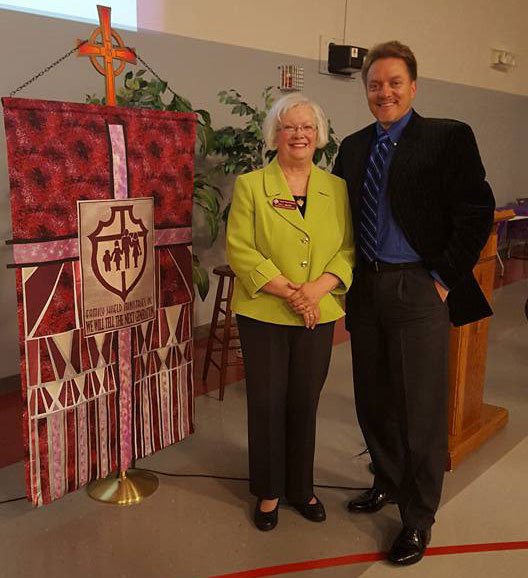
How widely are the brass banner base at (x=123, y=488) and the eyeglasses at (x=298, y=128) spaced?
1551mm

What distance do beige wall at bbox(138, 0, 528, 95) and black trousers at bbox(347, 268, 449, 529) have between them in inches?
104

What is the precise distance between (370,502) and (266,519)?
44 cm

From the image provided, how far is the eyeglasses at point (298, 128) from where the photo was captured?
205 cm

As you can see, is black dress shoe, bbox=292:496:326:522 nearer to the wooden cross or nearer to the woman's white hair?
the woman's white hair

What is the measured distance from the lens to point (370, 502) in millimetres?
2473

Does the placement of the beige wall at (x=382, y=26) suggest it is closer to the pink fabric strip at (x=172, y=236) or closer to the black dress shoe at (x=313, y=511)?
the pink fabric strip at (x=172, y=236)

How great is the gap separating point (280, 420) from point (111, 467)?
2.40 ft

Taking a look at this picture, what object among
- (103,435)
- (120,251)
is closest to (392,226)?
(120,251)

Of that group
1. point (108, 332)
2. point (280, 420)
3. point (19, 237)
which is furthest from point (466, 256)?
point (19, 237)

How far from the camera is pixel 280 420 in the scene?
2.28 m

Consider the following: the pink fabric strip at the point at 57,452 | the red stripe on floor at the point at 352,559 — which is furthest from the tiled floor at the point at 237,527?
the pink fabric strip at the point at 57,452

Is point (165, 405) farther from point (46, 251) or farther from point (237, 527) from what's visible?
point (46, 251)

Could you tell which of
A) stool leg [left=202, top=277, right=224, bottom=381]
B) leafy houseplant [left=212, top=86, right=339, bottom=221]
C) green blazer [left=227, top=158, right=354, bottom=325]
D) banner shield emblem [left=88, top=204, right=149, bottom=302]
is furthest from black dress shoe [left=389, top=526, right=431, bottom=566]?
leafy houseplant [left=212, top=86, right=339, bottom=221]

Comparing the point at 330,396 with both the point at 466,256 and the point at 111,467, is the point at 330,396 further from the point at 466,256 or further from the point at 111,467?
the point at 466,256
